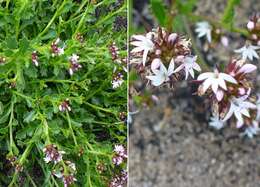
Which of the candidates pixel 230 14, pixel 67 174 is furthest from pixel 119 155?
pixel 230 14

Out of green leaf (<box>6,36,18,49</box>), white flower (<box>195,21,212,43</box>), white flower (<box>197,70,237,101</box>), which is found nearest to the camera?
white flower (<box>197,70,237,101</box>)

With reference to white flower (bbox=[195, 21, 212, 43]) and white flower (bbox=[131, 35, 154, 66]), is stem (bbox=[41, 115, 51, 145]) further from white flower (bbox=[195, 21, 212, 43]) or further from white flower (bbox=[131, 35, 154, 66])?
white flower (bbox=[195, 21, 212, 43])

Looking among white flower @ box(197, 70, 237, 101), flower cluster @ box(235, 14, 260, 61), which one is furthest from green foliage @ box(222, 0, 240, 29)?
white flower @ box(197, 70, 237, 101)

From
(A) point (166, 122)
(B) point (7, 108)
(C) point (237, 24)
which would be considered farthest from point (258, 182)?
(B) point (7, 108)

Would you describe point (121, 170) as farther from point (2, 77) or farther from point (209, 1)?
point (209, 1)

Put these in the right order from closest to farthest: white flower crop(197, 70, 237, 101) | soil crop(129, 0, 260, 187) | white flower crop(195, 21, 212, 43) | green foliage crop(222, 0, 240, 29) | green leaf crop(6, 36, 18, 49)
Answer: white flower crop(197, 70, 237, 101), green leaf crop(6, 36, 18, 49), green foliage crop(222, 0, 240, 29), white flower crop(195, 21, 212, 43), soil crop(129, 0, 260, 187)

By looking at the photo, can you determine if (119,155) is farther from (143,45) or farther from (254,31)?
(254,31)

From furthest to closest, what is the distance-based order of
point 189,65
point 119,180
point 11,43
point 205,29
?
point 205,29 → point 119,180 → point 11,43 → point 189,65
